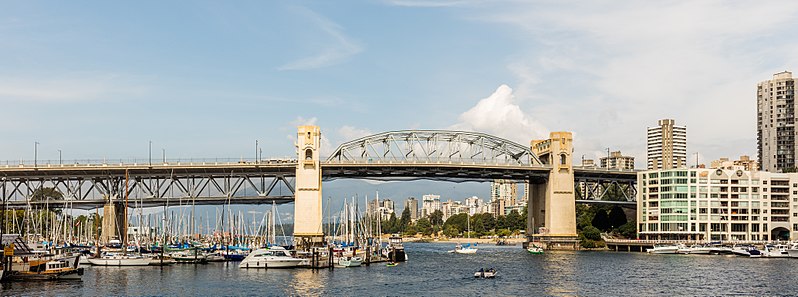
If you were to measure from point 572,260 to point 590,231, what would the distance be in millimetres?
47961

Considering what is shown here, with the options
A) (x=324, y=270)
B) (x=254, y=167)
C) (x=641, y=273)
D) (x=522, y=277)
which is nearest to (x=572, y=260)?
(x=641, y=273)

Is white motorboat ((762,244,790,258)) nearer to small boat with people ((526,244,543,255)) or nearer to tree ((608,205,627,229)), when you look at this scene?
small boat with people ((526,244,543,255))

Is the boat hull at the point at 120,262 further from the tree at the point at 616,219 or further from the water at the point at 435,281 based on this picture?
the tree at the point at 616,219

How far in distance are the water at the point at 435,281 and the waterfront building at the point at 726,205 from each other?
4514 centimetres

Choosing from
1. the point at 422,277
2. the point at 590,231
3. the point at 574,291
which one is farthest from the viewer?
the point at 590,231

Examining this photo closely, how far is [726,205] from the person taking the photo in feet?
519

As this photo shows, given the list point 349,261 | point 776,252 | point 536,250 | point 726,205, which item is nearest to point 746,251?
point 776,252

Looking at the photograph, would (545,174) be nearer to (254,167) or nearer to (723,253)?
(723,253)

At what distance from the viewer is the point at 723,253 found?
146 meters

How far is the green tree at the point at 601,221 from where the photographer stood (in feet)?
603

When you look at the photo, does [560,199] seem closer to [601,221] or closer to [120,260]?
[601,221]

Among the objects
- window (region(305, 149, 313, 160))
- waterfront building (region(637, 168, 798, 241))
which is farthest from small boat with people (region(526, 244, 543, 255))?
window (region(305, 149, 313, 160))

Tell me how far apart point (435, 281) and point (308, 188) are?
61.8 metres

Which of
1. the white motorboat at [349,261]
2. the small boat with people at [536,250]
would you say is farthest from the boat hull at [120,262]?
the small boat with people at [536,250]
